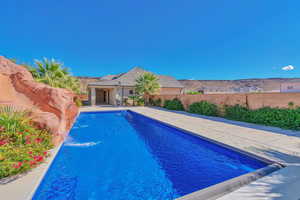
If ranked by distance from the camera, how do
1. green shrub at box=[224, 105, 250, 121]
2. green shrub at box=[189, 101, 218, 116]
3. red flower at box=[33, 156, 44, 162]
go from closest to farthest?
red flower at box=[33, 156, 44, 162] → green shrub at box=[224, 105, 250, 121] → green shrub at box=[189, 101, 218, 116]

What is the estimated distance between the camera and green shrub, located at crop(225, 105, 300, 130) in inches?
213

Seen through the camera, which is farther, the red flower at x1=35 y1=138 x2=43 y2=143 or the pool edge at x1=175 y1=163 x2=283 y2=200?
the red flower at x1=35 y1=138 x2=43 y2=143

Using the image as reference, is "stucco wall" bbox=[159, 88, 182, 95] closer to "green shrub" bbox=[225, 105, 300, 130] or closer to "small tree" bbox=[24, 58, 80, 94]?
"green shrub" bbox=[225, 105, 300, 130]

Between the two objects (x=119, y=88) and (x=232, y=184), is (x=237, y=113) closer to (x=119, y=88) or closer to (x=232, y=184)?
(x=232, y=184)

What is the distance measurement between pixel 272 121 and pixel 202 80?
49145mm

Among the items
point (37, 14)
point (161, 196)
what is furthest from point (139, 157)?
point (37, 14)

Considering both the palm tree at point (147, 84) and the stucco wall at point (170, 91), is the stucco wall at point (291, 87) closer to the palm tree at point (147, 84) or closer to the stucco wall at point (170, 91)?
the palm tree at point (147, 84)

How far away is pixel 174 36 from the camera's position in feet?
47.6

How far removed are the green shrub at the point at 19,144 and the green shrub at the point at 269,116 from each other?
9.11m

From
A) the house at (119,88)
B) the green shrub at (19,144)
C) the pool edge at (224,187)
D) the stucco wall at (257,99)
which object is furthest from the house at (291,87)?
the house at (119,88)

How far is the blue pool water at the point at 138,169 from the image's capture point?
100.0 inches

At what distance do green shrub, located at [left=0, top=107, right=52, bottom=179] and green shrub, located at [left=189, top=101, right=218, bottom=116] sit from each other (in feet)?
30.8

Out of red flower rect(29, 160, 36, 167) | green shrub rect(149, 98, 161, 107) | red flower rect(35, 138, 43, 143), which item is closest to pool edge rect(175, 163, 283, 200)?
red flower rect(29, 160, 36, 167)

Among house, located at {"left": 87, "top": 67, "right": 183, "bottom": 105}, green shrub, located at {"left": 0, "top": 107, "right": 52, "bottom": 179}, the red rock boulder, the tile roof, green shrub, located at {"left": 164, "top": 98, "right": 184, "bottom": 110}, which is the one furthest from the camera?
the tile roof
